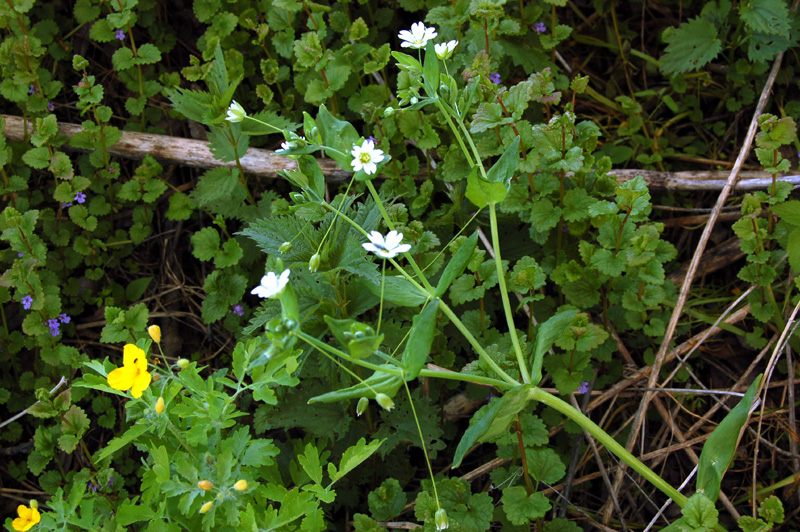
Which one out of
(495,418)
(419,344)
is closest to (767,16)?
(495,418)

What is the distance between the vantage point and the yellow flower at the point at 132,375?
152 centimetres

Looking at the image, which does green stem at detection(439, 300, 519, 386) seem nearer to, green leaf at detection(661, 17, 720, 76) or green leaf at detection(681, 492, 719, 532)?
green leaf at detection(681, 492, 719, 532)

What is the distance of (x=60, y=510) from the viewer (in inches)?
65.2

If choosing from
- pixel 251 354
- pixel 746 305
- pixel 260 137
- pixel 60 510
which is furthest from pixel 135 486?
pixel 746 305

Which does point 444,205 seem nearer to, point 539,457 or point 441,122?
point 441,122

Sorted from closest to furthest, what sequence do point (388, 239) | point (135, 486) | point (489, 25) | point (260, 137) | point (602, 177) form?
point (388, 239) → point (602, 177) → point (489, 25) → point (135, 486) → point (260, 137)

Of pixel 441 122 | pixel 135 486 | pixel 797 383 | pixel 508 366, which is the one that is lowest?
pixel 135 486

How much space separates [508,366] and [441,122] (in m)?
0.89

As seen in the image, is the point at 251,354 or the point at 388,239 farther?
the point at 251,354

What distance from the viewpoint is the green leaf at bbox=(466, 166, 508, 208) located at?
1566mm

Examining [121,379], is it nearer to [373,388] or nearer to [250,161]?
[373,388]

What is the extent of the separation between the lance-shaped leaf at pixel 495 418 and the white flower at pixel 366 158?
2.04 ft

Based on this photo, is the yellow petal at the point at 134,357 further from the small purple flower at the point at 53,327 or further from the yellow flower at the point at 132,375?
the small purple flower at the point at 53,327

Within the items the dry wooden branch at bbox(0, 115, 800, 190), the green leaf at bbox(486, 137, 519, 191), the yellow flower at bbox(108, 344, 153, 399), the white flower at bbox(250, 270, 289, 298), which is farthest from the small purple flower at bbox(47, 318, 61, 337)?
the green leaf at bbox(486, 137, 519, 191)
